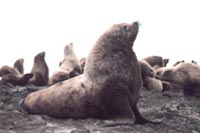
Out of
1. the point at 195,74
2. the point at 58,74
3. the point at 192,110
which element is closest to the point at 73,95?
the point at 192,110

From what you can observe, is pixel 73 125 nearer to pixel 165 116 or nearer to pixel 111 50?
Answer: pixel 111 50

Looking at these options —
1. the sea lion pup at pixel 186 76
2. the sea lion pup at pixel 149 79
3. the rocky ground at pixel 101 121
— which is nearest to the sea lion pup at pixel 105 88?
the rocky ground at pixel 101 121

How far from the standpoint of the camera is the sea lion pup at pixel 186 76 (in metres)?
12.2

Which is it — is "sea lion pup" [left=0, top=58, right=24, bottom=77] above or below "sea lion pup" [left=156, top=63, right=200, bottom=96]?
above

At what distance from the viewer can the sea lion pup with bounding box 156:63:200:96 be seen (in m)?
12.2

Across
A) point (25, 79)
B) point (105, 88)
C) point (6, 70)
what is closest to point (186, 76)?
point (25, 79)

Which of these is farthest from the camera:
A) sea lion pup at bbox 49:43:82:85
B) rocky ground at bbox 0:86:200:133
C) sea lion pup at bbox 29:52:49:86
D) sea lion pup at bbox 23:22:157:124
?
sea lion pup at bbox 49:43:82:85

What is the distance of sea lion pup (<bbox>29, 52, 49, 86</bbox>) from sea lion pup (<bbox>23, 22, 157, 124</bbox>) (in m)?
5.18

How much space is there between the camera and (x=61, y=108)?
768 centimetres

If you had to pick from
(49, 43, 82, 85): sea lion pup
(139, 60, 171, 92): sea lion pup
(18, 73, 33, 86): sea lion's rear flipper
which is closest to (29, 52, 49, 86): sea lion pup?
(18, 73, 33, 86): sea lion's rear flipper

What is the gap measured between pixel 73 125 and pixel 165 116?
207 cm

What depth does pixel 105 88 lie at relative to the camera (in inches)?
284

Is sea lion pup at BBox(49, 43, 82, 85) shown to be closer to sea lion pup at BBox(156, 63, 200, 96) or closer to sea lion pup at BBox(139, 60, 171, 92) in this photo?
sea lion pup at BBox(139, 60, 171, 92)

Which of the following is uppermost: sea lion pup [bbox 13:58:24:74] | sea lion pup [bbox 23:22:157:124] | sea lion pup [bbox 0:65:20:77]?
sea lion pup [bbox 13:58:24:74]
